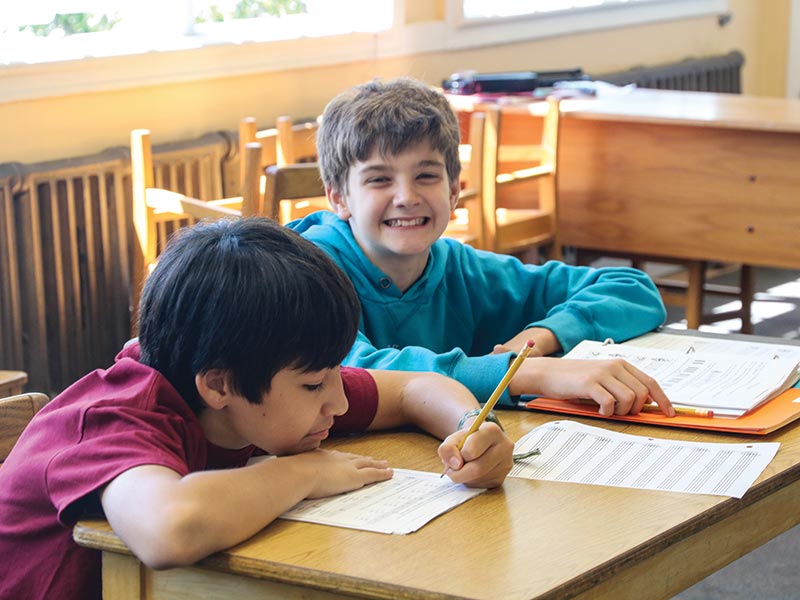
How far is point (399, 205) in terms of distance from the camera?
6.18 ft

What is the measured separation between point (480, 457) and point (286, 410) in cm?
20

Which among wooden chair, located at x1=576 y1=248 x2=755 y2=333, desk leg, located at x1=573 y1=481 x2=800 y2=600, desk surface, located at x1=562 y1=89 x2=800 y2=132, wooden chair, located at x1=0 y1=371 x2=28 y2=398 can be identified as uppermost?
desk surface, located at x1=562 y1=89 x2=800 y2=132

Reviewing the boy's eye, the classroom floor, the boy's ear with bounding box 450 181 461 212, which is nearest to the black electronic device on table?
the classroom floor

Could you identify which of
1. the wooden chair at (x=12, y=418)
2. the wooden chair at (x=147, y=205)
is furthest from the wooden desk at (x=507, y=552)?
the wooden chair at (x=147, y=205)

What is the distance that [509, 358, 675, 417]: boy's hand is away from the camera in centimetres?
154

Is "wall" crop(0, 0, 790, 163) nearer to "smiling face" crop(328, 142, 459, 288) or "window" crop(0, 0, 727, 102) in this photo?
"window" crop(0, 0, 727, 102)

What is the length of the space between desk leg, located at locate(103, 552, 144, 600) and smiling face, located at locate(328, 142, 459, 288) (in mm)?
802

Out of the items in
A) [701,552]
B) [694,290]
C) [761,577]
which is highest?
[701,552]

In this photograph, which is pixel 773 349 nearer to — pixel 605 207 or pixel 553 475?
pixel 553 475

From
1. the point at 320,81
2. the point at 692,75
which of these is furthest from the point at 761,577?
the point at 692,75

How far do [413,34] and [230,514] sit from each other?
3766mm

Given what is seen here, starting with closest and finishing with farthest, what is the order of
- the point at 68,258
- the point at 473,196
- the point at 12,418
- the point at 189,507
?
the point at 189,507 → the point at 12,418 → the point at 68,258 → the point at 473,196

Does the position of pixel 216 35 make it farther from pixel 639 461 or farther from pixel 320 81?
pixel 639 461

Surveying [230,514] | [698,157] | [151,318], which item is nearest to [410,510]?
[230,514]
